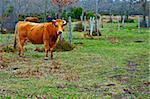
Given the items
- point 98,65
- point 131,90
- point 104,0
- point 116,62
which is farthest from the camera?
point 104,0

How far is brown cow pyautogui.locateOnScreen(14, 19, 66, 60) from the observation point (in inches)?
556

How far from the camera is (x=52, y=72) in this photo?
1093 centimetres

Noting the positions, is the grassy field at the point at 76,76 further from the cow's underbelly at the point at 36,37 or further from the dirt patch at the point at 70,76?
the cow's underbelly at the point at 36,37

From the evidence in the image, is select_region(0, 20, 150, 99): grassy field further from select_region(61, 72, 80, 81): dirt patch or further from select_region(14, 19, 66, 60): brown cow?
select_region(14, 19, 66, 60): brown cow

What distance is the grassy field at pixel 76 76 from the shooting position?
8219mm

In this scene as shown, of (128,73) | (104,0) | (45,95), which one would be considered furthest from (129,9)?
(45,95)

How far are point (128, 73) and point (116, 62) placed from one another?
230cm

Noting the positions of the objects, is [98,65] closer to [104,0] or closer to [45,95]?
[45,95]

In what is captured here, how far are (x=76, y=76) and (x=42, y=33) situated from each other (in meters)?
4.92

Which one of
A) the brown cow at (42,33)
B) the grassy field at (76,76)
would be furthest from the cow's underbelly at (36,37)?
the grassy field at (76,76)

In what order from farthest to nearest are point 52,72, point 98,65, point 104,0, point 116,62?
1. point 104,0
2. point 116,62
3. point 98,65
4. point 52,72

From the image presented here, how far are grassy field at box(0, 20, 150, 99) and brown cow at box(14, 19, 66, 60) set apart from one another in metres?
0.47

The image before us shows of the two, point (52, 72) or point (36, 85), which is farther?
point (52, 72)

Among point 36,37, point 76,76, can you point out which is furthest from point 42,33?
point 76,76
